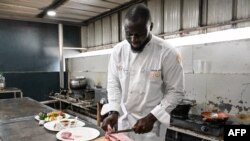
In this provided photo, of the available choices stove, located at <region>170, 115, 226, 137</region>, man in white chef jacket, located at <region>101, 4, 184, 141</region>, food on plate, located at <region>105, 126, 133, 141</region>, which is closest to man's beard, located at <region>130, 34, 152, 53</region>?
man in white chef jacket, located at <region>101, 4, 184, 141</region>

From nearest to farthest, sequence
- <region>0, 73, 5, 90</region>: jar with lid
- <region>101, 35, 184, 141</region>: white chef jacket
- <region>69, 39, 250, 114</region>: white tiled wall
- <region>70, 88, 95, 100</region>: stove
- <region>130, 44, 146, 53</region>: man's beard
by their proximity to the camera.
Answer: <region>101, 35, 184, 141</region>: white chef jacket → <region>130, 44, 146, 53</region>: man's beard → <region>69, 39, 250, 114</region>: white tiled wall → <region>70, 88, 95, 100</region>: stove → <region>0, 73, 5, 90</region>: jar with lid

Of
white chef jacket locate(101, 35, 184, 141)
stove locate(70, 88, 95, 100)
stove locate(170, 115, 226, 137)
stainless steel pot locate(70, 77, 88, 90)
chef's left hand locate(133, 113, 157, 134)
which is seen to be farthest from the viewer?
stainless steel pot locate(70, 77, 88, 90)

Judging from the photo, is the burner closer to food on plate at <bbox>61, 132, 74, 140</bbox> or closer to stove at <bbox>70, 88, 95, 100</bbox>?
stove at <bbox>70, 88, 95, 100</bbox>

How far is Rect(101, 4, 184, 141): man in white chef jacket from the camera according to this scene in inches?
53.4

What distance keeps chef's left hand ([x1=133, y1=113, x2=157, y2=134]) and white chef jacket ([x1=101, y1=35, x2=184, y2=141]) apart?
4 cm

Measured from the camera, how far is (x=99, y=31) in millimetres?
5672

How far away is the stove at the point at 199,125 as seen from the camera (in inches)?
85.0

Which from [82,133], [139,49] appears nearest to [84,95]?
[82,133]

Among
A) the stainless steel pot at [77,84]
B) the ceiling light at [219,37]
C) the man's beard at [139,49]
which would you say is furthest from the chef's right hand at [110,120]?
the stainless steel pot at [77,84]

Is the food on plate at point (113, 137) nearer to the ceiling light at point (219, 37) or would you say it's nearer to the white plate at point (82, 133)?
the white plate at point (82, 133)

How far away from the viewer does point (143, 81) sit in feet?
4.83

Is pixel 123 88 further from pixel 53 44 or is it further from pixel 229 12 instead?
pixel 53 44

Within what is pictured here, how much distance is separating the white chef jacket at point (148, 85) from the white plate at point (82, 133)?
18cm

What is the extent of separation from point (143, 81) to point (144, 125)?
31 centimetres
